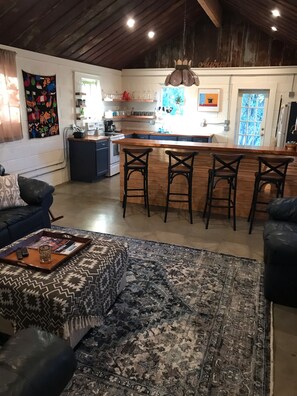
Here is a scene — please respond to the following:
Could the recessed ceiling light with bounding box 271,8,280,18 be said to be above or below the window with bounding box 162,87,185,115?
above

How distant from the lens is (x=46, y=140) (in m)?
5.68

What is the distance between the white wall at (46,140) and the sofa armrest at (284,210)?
154 inches

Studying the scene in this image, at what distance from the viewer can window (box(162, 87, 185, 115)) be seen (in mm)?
7754

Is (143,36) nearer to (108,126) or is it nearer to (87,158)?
(108,126)

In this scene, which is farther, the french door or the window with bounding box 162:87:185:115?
the window with bounding box 162:87:185:115

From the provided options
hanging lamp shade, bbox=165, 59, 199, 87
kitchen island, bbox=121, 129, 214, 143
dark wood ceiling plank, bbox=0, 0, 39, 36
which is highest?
dark wood ceiling plank, bbox=0, 0, 39, 36

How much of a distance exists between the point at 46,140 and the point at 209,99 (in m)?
4.02

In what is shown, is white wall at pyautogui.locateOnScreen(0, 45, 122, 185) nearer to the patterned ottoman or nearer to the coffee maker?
the coffee maker

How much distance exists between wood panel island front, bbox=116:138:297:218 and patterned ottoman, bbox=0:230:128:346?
2.68 m

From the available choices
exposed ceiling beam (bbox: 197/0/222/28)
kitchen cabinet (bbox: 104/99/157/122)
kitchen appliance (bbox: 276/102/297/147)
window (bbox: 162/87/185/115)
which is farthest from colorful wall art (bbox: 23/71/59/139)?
kitchen appliance (bbox: 276/102/297/147)

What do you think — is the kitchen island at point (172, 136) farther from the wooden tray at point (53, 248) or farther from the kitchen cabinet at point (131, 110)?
the wooden tray at point (53, 248)

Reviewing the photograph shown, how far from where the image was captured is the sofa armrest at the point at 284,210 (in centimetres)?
305

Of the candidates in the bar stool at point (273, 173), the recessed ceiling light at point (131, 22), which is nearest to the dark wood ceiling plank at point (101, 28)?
the recessed ceiling light at point (131, 22)

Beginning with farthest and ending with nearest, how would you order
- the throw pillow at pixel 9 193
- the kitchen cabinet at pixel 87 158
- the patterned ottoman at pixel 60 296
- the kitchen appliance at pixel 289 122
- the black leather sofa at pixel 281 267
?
the kitchen cabinet at pixel 87 158
the kitchen appliance at pixel 289 122
the throw pillow at pixel 9 193
the black leather sofa at pixel 281 267
the patterned ottoman at pixel 60 296
